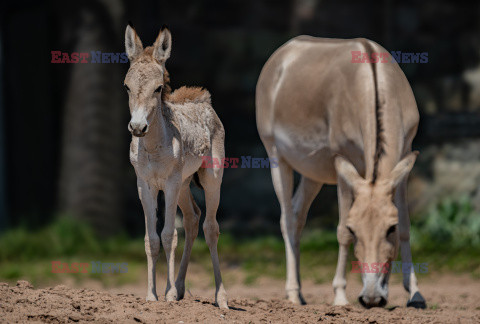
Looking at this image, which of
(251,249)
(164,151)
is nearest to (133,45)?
(164,151)

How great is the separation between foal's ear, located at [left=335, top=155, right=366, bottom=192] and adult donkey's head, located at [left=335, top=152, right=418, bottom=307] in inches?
1.1

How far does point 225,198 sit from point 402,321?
6.77 m

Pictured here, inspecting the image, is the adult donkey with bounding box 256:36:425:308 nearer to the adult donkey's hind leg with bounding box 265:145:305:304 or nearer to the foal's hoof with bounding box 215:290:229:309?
the adult donkey's hind leg with bounding box 265:145:305:304

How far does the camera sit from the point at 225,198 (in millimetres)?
12953

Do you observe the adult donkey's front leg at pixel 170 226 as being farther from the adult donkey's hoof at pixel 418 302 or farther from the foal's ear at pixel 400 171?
the adult donkey's hoof at pixel 418 302

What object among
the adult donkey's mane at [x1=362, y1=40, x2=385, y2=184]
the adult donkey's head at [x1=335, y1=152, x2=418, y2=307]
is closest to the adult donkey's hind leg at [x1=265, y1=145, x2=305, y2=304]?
the adult donkey's mane at [x1=362, y1=40, x2=385, y2=184]

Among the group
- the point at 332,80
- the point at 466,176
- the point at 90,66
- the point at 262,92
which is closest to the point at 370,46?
the point at 332,80

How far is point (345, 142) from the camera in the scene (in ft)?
24.1

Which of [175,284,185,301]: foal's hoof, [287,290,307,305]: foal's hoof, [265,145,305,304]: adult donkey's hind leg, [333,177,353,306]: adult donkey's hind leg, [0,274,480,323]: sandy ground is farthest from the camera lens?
[265,145,305,304]: adult donkey's hind leg

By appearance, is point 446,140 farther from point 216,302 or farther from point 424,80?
point 216,302

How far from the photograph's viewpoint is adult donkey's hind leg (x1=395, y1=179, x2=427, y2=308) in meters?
7.73

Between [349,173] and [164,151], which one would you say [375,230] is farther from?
[164,151]

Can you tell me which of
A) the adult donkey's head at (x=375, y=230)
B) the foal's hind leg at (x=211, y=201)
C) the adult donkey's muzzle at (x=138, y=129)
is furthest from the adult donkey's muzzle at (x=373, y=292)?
the adult donkey's muzzle at (x=138, y=129)

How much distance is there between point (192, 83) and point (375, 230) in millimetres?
7075
